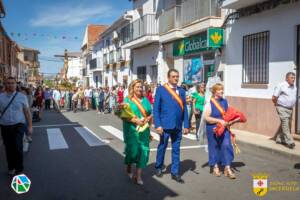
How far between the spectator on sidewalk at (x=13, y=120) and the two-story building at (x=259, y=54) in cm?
701

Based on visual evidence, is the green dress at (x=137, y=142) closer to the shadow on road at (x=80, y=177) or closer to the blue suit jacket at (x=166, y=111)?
the blue suit jacket at (x=166, y=111)

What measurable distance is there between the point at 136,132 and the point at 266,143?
15.1 feet

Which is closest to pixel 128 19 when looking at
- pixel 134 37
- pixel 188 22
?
pixel 134 37

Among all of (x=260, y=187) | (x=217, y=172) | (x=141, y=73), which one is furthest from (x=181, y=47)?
(x=260, y=187)

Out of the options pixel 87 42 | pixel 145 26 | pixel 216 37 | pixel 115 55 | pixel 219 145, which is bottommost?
pixel 219 145

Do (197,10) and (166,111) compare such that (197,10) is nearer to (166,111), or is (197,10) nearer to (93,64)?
(166,111)

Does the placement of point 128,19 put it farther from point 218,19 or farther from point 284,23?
point 284,23

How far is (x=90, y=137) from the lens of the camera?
1145 cm

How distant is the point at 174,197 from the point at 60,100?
924 inches

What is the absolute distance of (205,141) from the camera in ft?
23.3

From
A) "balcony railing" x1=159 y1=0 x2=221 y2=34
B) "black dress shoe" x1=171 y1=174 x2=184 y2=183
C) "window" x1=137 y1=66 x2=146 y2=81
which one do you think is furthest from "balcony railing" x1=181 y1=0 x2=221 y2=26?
"black dress shoe" x1=171 y1=174 x2=184 y2=183

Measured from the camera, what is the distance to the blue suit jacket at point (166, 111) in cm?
611

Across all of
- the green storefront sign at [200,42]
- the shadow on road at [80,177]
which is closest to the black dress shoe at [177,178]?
the shadow on road at [80,177]

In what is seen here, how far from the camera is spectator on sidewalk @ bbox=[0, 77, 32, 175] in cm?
637
